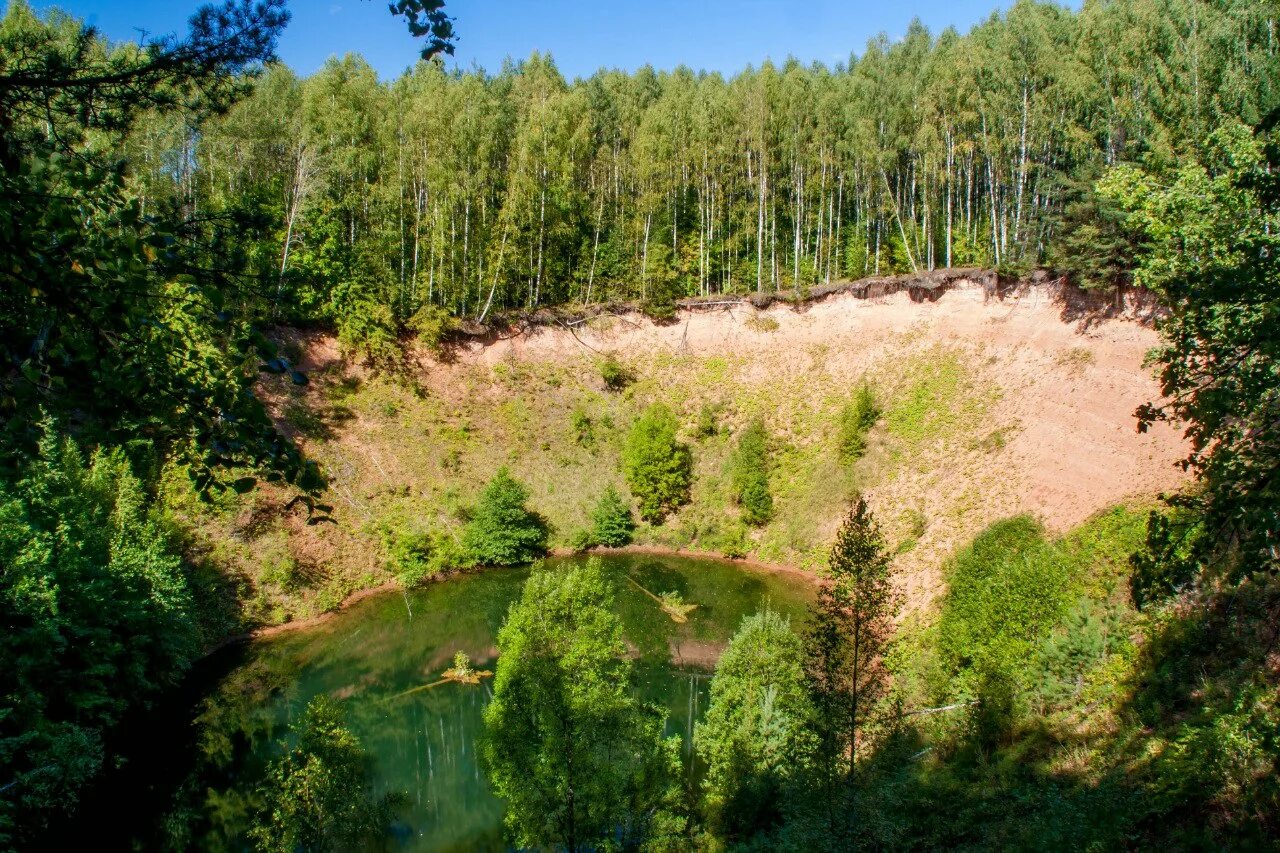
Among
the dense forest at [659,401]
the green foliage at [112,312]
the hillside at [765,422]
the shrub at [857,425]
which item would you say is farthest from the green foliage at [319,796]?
the shrub at [857,425]

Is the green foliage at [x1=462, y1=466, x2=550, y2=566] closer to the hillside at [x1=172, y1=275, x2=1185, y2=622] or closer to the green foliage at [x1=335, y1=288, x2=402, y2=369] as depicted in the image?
the hillside at [x1=172, y1=275, x2=1185, y2=622]

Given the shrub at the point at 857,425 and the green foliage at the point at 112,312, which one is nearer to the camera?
the green foliage at the point at 112,312

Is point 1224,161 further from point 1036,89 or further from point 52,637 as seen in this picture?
point 52,637

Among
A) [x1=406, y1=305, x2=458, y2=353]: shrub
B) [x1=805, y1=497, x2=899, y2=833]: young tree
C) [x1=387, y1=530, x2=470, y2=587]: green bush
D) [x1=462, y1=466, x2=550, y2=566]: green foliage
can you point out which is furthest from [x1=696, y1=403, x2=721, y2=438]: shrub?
[x1=805, y1=497, x2=899, y2=833]: young tree

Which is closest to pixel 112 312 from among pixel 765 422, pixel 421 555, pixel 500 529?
pixel 500 529

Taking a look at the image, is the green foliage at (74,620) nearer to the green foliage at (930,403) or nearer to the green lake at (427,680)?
the green lake at (427,680)

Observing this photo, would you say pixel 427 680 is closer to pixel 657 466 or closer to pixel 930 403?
pixel 657 466

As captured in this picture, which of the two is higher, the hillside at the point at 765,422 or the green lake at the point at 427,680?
the hillside at the point at 765,422
